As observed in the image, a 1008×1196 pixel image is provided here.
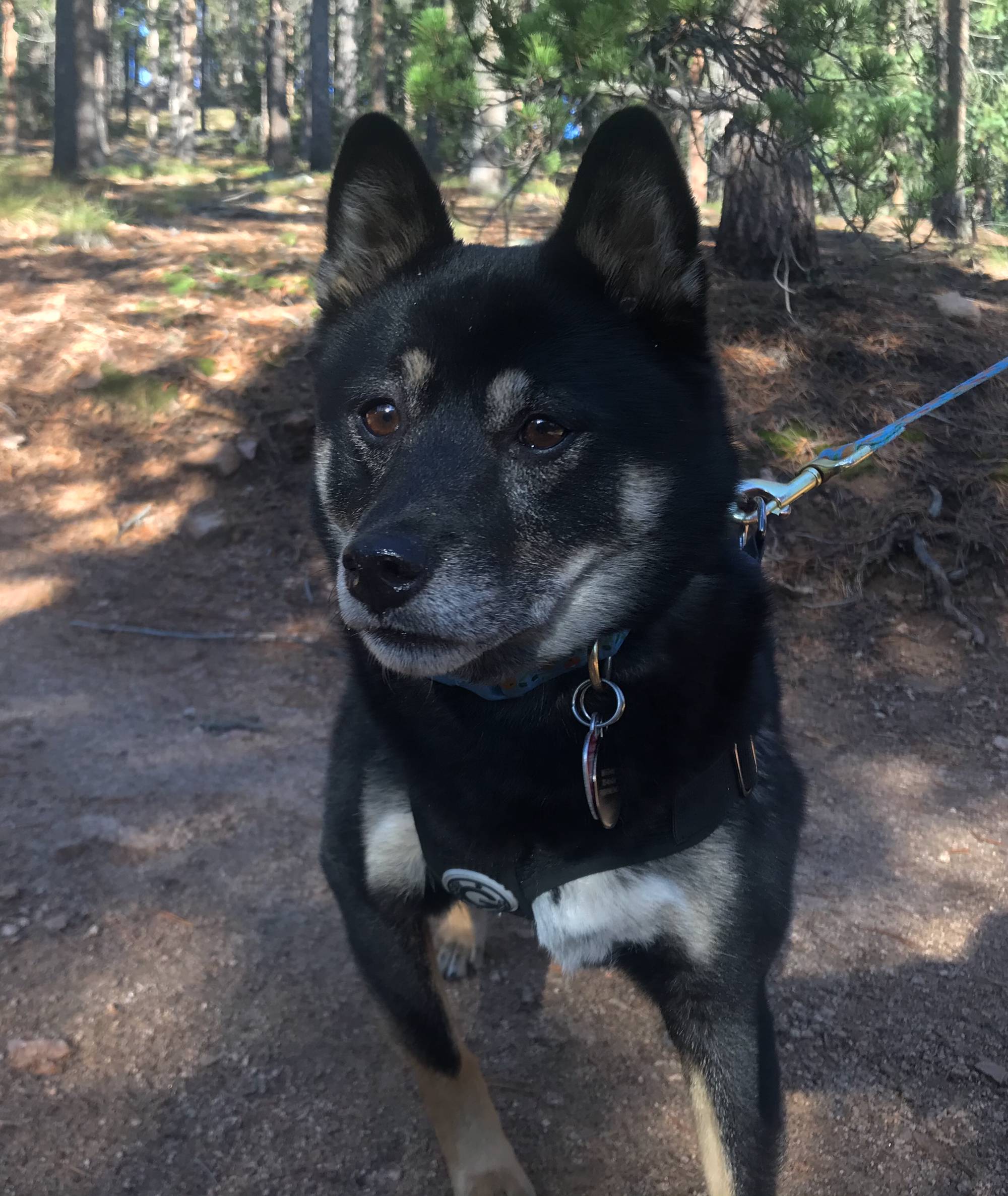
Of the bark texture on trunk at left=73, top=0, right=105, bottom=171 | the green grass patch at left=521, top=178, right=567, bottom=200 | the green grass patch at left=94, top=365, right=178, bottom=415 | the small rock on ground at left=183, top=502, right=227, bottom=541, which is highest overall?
the bark texture on trunk at left=73, top=0, right=105, bottom=171

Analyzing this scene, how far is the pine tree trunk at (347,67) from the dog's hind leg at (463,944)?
85.2ft

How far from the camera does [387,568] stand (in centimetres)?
188

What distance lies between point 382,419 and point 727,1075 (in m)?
1.70

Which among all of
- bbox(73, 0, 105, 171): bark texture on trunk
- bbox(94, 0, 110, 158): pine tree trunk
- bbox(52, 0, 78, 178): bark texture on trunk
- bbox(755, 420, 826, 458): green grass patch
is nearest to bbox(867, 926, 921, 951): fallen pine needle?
bbox(755, 420, 826, 458): green grass patch

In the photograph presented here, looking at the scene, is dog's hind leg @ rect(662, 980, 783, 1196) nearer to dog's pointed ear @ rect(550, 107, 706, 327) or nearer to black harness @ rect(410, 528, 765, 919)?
black harness @ rect(410, 528, 765, 919)

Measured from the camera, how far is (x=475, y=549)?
6.55 feet

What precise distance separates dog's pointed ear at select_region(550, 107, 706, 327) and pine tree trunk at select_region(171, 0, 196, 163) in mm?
31540

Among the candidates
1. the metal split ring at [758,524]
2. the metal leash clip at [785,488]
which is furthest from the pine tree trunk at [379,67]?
the metal split ring at [758,524]

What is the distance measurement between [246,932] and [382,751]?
49.8 inches

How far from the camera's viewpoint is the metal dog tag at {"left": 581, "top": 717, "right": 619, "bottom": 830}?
81.5 inches

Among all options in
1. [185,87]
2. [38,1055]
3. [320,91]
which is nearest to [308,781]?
[38,1055]

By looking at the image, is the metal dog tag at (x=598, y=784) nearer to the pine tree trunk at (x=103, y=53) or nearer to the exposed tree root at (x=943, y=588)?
the exposed tree root at (x=943, y=588)

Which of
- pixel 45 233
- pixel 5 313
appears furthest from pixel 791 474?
pixel 45 233

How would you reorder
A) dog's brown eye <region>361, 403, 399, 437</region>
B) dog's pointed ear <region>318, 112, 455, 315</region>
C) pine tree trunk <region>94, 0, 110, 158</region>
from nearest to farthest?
dog's brown eye <region>361, 403, 399, 437</region>, dog's pointed ear <region>318, 112, 455, 315</region>, pine tree trunk <region>94, 0, 110, 158</region>
